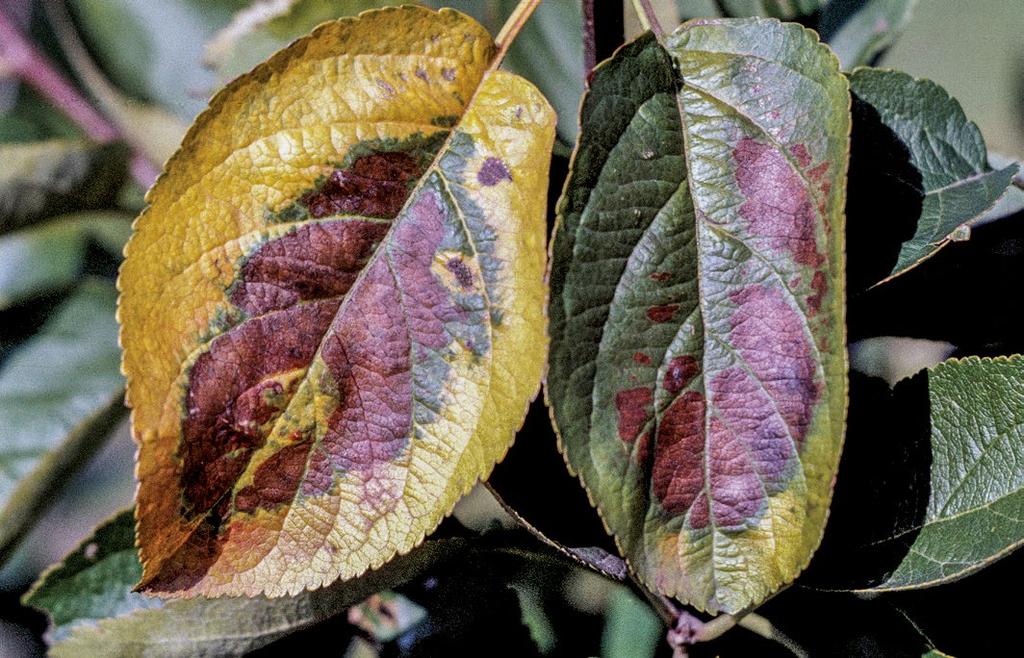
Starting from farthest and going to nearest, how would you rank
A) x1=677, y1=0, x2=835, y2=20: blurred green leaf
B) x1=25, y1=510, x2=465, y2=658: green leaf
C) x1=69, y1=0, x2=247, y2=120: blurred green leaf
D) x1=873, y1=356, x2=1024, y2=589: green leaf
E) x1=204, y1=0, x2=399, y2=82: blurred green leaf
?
x1=69, y1=0, x2=247, y2=120: blurred green leaf < x1=677, y1=0, x2=835, y2=20: blurred green leaf < x1=204, y1=0, x2=399, y2=82: blurred green leaf < x1=25, y1=510, x2=465, y2=658: green leaf < x1=873, y1=356, x2=1024, y2=589: green leaf

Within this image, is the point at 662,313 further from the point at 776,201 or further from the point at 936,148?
the point at 936,148

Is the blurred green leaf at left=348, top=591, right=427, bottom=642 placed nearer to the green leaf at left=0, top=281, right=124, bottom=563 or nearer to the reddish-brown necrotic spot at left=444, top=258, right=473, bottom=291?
the green leaf at left=0, top=281, right=124, bottom=563

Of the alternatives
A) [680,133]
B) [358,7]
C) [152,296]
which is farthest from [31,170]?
[680,133]

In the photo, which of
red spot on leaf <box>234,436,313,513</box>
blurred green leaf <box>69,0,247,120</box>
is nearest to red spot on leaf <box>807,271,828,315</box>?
red spot on leaf <box>234,436,313,513</box>

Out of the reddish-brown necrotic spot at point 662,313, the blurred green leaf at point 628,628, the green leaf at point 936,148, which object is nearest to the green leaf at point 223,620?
the blurred green leaf at point 628,628

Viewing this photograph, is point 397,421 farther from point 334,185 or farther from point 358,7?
point 358,7

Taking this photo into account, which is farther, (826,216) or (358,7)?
(358,7)

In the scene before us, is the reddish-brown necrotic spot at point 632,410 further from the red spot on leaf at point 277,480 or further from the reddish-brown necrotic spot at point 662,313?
the red spot on leaf at point 277,480
